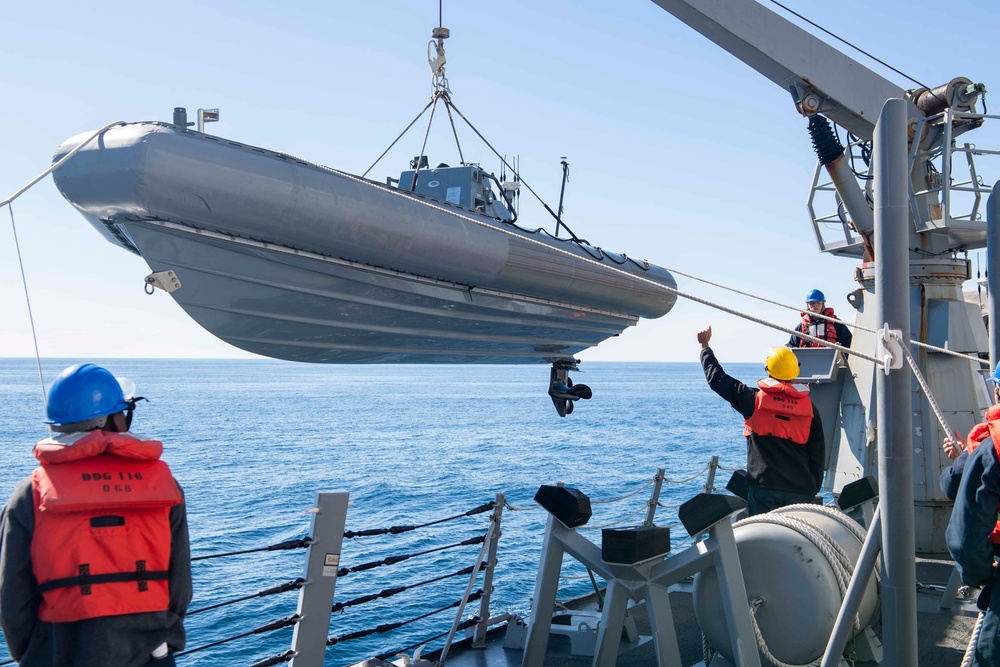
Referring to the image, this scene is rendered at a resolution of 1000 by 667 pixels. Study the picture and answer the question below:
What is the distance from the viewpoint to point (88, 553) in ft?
7.04

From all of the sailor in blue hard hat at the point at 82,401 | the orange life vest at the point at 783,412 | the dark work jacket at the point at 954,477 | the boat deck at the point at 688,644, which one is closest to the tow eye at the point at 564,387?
the boat deck at the point at 688,644

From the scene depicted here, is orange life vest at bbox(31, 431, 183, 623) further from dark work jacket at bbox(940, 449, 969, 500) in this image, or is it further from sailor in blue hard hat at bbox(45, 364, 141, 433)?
dark work jacket at bbox(940, 449, 969, 500)

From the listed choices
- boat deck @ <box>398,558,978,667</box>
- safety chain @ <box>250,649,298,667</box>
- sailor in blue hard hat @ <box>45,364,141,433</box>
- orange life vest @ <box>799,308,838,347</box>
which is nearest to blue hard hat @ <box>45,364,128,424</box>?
sailor in blue hard hat @ <box>45,364,141,433</box>

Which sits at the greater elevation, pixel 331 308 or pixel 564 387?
pixel 331 308

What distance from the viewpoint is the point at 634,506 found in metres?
18.2

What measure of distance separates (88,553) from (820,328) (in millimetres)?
6129

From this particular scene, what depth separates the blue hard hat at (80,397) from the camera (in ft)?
7.56

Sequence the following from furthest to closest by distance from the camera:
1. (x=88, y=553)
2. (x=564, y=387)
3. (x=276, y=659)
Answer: (x=564, y=387) < (x=276, y=659) < (x=88, y=553)

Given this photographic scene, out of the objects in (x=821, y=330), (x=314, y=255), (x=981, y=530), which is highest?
(x=314, y=255)

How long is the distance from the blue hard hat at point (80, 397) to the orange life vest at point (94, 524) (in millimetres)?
108

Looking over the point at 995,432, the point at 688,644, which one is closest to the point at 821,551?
the point at 688,644

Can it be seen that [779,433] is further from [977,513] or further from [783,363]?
[977,513]

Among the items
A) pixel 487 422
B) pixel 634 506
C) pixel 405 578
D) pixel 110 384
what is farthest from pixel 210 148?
pixel 487 422

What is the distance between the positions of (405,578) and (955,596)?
8452mm
